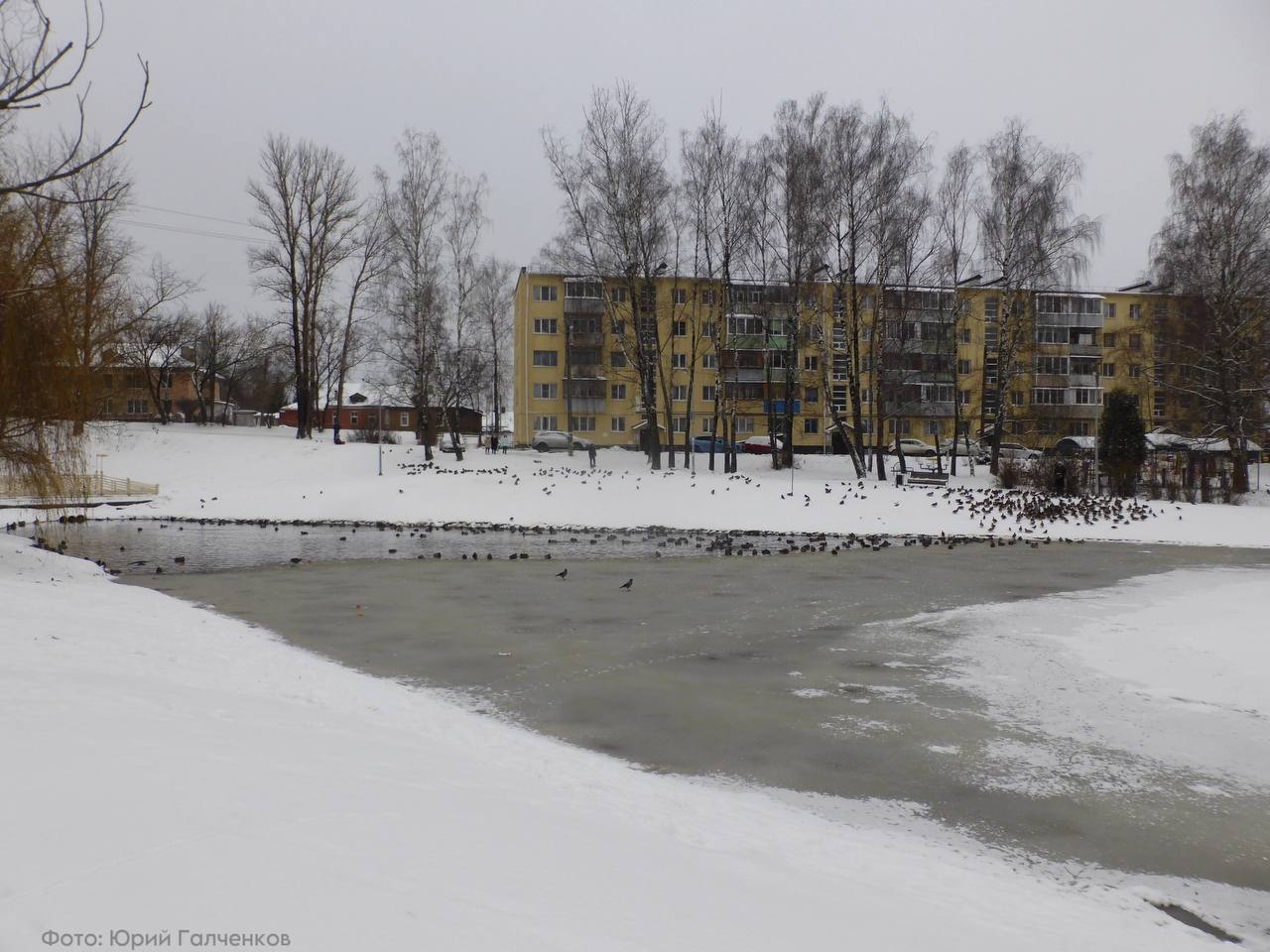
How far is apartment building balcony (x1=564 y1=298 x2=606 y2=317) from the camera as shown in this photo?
210 ft

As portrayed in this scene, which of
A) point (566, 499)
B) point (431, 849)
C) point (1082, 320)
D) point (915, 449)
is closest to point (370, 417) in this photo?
point (915, 449)

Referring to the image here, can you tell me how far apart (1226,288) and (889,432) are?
1460 inches

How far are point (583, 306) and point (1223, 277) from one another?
41659 mm

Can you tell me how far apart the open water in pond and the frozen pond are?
1.1 inches

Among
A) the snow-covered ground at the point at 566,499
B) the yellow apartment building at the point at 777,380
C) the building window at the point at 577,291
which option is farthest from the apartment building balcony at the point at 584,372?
the snow-covered ground at the point at 566,499

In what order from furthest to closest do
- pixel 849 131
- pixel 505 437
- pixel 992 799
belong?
pixel 505 437
pixel 849 131
pixel 992 799

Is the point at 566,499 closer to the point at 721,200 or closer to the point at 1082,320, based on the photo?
the point at 721,200

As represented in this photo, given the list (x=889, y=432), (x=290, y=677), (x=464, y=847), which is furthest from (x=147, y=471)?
(x=889, y=432)

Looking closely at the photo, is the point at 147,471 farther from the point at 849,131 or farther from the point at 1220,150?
the point at 1220,150

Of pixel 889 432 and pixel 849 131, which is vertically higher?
pixel 849 131

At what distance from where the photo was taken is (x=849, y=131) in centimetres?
3603

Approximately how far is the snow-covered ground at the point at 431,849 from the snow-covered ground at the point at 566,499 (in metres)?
19.2

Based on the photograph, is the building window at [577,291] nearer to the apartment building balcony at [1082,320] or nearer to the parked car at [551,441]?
the parked car at [551,441]

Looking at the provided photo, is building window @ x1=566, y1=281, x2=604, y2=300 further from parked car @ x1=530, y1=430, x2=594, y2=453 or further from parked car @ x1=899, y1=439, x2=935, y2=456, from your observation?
parked car @ x1=899, y1=439, x2=935, y2=456
